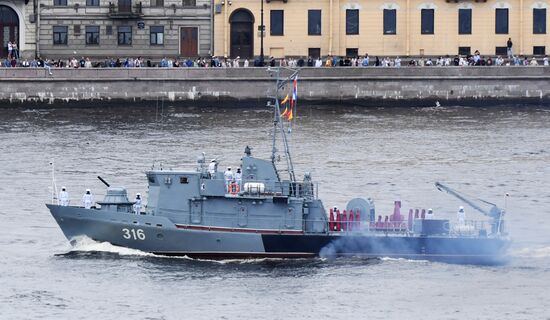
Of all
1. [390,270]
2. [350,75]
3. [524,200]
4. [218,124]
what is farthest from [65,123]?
[390,270]

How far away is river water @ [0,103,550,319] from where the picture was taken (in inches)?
2692

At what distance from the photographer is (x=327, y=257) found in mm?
75250

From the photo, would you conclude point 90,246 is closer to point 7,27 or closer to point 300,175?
point 300,175

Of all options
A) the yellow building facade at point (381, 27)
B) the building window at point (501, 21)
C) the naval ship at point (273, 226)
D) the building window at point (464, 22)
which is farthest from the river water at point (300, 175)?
the building window at point (464, 22)

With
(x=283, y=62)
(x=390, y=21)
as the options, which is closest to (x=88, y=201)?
(x=283, y=62)

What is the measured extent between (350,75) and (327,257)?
4063cm

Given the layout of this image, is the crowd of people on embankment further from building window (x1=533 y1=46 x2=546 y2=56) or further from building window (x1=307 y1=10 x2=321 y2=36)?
building window (x1=307 y1=10 x2=321 y2=36)

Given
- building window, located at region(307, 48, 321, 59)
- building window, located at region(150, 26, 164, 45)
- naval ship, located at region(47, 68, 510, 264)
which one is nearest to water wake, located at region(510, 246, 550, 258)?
naval ship, located at region(47, 68, 510, 264)

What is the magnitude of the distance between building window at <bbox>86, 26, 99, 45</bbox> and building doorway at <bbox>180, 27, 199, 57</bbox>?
4.85 meters

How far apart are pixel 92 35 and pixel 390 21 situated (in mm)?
17009

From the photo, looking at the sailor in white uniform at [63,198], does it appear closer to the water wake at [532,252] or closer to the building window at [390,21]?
the water wake at [532,252]

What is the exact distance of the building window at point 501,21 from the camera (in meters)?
120

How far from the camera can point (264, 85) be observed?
11488 centimetres

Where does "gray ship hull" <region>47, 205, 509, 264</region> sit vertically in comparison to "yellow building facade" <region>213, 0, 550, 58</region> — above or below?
below
